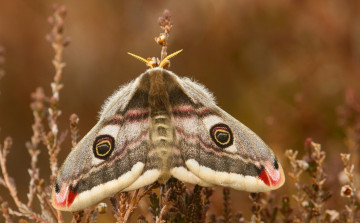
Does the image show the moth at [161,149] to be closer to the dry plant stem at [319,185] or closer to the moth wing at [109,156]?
the moth wing at [109,156]

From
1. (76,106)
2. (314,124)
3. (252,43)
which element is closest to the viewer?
(314,124)

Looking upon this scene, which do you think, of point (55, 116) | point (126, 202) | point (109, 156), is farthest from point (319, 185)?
point (55, 116)

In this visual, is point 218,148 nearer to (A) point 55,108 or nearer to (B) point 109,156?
(B) point 109,156

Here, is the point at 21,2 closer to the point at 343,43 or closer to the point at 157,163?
the point at 343,43

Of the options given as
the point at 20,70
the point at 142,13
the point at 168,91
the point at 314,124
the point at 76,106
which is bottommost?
the point at 168,91

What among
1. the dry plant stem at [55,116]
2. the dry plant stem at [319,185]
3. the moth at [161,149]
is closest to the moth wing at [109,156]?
the moth at [161,149]

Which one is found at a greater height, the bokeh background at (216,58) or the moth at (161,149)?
the bokeh background at (216,58)

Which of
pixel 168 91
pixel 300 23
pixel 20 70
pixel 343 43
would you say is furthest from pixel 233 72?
pixel 168 91

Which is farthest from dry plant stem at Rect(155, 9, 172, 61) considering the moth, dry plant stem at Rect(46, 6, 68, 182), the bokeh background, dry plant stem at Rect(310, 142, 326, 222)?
the bokeh background
